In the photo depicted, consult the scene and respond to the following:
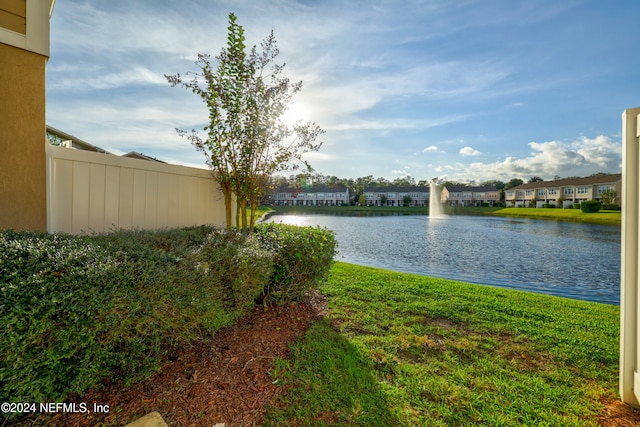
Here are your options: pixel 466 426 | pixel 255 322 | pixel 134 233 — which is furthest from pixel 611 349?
pixel 134 233

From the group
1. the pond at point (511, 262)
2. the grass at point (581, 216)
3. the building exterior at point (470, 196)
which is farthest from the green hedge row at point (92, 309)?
the building exterior at point (470, 196)

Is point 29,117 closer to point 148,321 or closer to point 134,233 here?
point 134,233

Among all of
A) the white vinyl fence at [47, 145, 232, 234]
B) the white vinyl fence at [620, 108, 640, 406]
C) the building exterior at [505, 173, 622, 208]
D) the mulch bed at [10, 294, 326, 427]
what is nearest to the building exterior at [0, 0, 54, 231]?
the white vinyl fence at [47, 145, 232, 234]

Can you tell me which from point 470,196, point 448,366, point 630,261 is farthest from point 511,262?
point 470,196

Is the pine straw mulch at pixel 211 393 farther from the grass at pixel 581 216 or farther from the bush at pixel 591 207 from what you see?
the bush at pixel 591 207

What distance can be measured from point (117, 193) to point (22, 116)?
1.15 meters

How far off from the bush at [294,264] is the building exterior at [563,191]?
2295 inches

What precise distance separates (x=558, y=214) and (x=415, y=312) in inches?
1896

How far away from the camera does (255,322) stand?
11.1 ft

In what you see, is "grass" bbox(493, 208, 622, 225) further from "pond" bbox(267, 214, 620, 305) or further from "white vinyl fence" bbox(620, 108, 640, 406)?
"white vinyl fence" bbox(620, 108, 640, 406)

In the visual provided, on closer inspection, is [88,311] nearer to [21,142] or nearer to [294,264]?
[294,264]

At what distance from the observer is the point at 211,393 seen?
2242mm

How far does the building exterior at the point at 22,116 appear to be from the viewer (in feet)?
10.2

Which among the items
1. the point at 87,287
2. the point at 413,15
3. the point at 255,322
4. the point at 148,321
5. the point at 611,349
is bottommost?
the point at 611,349
